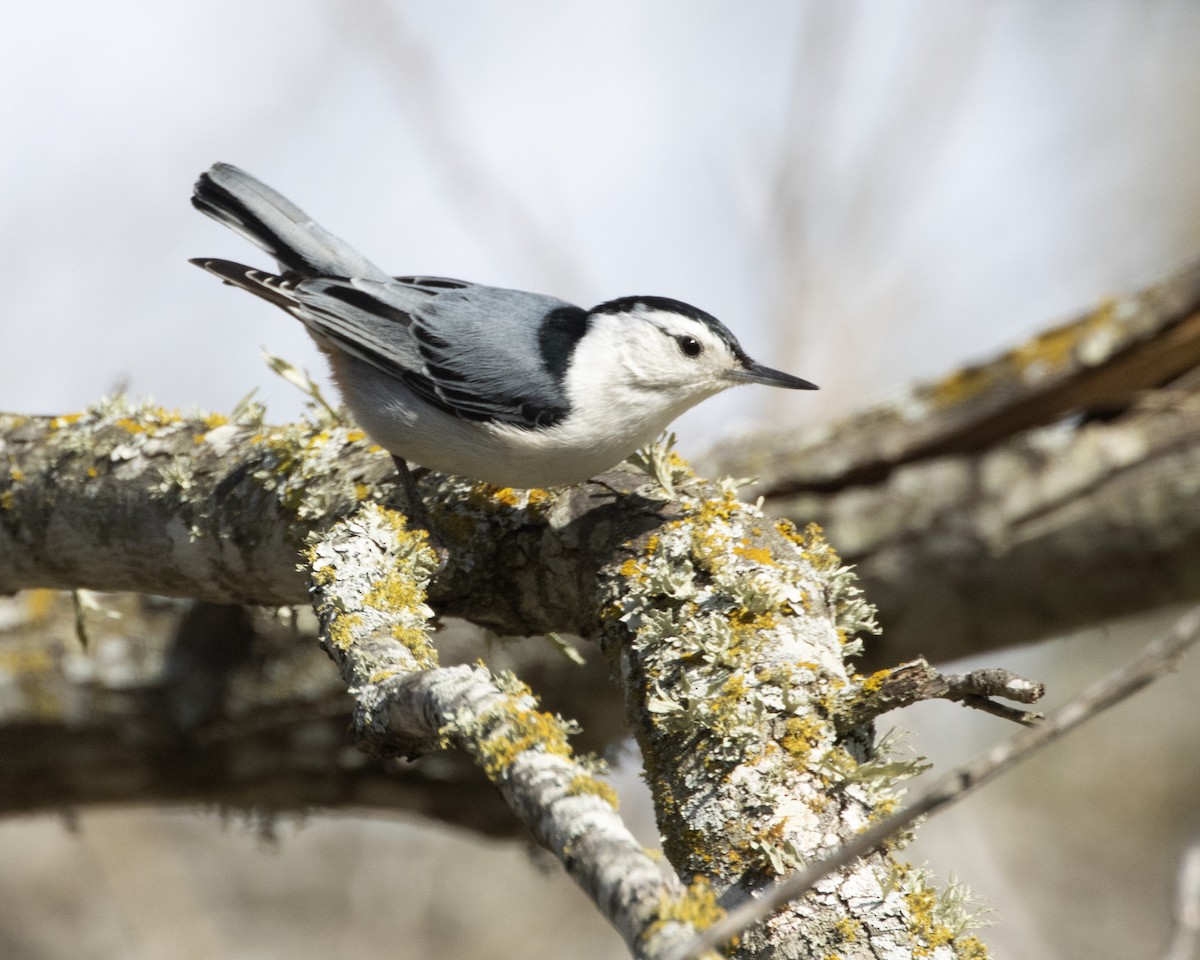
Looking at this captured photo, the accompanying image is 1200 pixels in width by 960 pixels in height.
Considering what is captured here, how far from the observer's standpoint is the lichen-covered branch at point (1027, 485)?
10.8 feet

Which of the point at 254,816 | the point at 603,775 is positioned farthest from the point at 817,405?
the point at 603,775

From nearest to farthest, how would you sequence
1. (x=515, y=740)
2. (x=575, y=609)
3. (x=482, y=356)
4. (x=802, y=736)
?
(x=515, y=740), (x=802, y=736), (x=575, y=609), (x=482, y=356)

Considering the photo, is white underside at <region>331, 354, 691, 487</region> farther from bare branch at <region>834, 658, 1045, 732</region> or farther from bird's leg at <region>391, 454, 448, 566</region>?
bare branch at <region>834, 658, 1045, 732</region>

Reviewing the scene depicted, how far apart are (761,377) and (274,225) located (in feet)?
4.25

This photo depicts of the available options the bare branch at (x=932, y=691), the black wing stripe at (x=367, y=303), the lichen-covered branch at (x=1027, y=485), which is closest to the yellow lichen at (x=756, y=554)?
the bare branch at (x=932, y=691)

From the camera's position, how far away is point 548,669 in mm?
3371

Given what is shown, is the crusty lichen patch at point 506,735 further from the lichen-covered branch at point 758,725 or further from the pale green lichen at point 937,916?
the pale green lichen at point 937,916

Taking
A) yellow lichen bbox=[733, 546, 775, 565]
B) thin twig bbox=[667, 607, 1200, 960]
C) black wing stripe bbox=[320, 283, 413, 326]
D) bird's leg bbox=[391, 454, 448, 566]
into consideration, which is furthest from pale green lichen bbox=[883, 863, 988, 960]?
black wing stripe bbox=[320, 283, 413, 326]

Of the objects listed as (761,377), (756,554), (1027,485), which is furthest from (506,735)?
(1027,485)

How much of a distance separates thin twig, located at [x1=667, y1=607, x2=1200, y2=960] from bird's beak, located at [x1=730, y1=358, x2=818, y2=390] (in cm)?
198

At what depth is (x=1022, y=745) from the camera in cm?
81

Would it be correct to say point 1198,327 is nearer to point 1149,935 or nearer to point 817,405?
point 817,405

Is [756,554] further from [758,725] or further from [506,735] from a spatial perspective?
[506,735]

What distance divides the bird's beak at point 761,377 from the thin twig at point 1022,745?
1977 millimetres
